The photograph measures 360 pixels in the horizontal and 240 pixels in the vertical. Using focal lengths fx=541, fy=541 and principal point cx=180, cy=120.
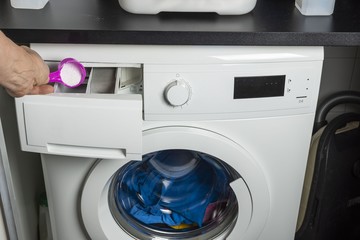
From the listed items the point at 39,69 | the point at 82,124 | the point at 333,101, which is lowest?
the point at 333,101

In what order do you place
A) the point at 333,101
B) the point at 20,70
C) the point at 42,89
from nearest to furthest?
the point at 20,70, the point at 42,89, the point at 333,101

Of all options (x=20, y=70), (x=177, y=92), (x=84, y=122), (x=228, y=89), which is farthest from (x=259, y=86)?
(x=20, y=70)

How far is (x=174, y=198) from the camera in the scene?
163cm

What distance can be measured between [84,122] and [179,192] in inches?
20.0

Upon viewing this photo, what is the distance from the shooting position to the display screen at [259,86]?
129cm

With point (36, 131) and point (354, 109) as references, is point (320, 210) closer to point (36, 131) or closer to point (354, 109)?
point (354, 109)

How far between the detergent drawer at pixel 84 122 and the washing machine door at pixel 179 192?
0.11 meters

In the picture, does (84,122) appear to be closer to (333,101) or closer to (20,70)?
(20,70)

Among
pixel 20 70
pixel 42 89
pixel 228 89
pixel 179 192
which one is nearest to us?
pixel 20 70

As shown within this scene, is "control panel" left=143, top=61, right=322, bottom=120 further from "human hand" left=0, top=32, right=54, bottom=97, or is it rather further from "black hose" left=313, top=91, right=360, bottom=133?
"black hose" left=313, top=91, right=360, bottom=133

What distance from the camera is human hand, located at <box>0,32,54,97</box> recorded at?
101 centimetres

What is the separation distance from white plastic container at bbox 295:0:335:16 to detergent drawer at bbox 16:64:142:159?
484 mm

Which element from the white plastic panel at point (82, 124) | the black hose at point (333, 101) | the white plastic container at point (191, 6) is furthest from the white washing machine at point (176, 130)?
the black hose at point (333, 101)

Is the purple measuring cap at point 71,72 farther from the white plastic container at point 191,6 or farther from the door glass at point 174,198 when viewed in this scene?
the door glass at point 174,198
